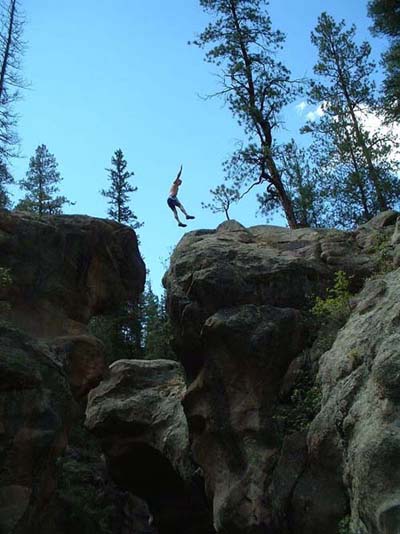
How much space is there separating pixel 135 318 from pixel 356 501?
2691 cm

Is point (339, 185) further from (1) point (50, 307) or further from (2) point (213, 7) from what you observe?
(1) point (50, 307)

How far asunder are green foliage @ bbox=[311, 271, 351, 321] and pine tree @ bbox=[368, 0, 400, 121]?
32.7 feet

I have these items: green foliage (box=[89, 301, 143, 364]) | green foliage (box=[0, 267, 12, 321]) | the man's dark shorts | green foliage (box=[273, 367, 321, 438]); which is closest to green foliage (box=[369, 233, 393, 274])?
green foliage (box=[273, 367, 321, 438])

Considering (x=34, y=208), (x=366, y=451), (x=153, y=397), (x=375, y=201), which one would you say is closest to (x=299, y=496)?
(x=366, y=451)

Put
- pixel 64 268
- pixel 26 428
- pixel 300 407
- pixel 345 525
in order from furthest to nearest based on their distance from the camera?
pixel 64 268 → pixel 26 428 → pixel 300 407 → pixel 345 525

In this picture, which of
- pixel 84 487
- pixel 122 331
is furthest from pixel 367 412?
pixel 122 331

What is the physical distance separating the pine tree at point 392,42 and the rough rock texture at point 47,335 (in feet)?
37.3

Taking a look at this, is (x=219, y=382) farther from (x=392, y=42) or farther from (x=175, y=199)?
(x=392, y=42)

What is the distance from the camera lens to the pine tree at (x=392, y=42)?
21.8 meters

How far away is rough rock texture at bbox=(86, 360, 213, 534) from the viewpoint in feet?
63.4

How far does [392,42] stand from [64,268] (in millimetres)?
15313

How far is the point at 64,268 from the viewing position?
67.8 feet

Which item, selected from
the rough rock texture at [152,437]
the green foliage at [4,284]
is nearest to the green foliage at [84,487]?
the rough rock texture at [152,437]

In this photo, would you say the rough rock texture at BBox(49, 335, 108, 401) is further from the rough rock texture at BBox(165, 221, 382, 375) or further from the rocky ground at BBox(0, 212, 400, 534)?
the rough rock texture at BBox(165, 221, 382, 375)
